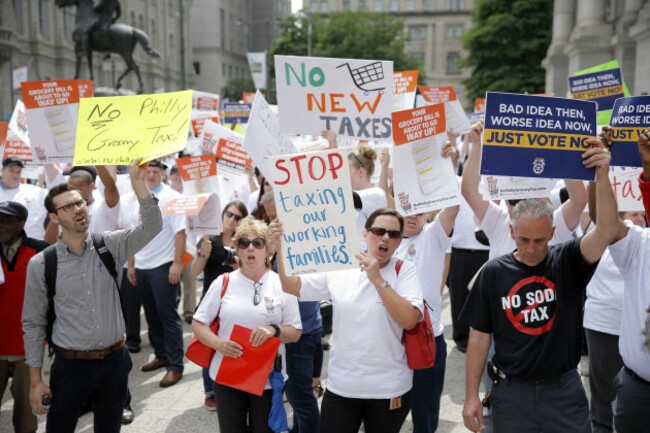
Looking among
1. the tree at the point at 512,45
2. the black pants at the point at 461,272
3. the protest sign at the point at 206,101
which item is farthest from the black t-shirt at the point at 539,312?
the tree at the point at 512,45

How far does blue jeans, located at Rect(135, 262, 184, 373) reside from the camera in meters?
6.56

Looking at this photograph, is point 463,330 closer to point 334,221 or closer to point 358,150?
point 358,150

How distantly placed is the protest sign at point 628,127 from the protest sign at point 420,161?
3.86 feet

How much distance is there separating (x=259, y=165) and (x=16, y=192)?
3.30 metres

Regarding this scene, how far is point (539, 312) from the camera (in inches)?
131

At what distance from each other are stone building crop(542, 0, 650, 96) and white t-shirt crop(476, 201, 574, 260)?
14605 millimetres

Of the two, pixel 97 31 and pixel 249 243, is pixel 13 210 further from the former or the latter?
pixel 97 31

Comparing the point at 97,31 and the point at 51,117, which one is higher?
the point at 97,31

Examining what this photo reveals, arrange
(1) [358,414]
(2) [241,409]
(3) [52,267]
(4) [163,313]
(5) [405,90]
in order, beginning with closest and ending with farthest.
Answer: (1) [358,414] → (3) [52,267] → (2) [241,409] → (4) [163,313] → (5) [405,90]

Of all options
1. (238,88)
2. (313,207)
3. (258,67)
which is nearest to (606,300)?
(313,207)

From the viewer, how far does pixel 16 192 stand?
23.1 ft

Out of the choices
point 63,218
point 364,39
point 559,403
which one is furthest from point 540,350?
point 364,39

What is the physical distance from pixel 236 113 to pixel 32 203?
7.00 m

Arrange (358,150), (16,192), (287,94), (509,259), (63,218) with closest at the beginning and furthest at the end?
1. (509,259)
2. (63,218)
3. (287,94)
4. (358,150)
5. (16,192)
